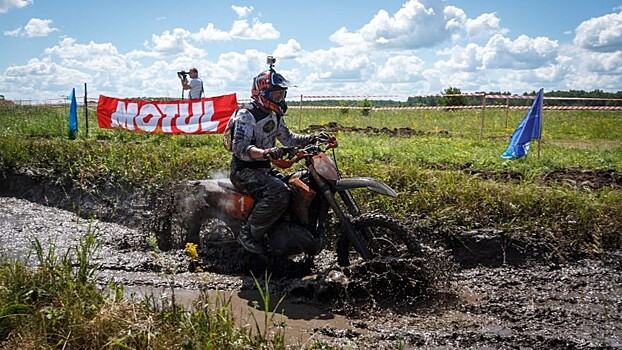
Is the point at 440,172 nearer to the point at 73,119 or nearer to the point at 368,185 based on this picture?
the point at 368,185

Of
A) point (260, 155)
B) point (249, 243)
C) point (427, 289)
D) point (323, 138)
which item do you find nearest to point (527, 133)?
point (323, 138)

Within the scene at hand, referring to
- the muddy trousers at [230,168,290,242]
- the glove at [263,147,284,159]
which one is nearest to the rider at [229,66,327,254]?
the muddy trousers at [230,168,290,242]

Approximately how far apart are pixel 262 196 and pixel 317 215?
0.62 meters

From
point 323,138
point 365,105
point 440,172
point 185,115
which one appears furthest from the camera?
point 365,105

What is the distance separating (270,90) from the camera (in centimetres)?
688

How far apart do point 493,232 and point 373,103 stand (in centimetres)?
2854

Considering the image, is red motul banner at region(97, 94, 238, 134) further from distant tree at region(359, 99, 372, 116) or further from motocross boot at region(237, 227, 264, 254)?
distant tree at region(359, 99, 372, 116)

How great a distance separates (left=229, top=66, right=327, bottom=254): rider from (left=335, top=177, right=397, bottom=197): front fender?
1.95ft

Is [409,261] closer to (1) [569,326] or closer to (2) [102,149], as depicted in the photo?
(1) [569,326]

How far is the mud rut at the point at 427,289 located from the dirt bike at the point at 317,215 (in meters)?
0.26

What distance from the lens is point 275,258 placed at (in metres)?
7.30

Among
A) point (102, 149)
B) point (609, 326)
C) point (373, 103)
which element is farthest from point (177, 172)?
point (373, 103)

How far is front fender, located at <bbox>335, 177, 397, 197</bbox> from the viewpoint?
636 centimetres

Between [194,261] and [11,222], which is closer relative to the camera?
[194,261]
